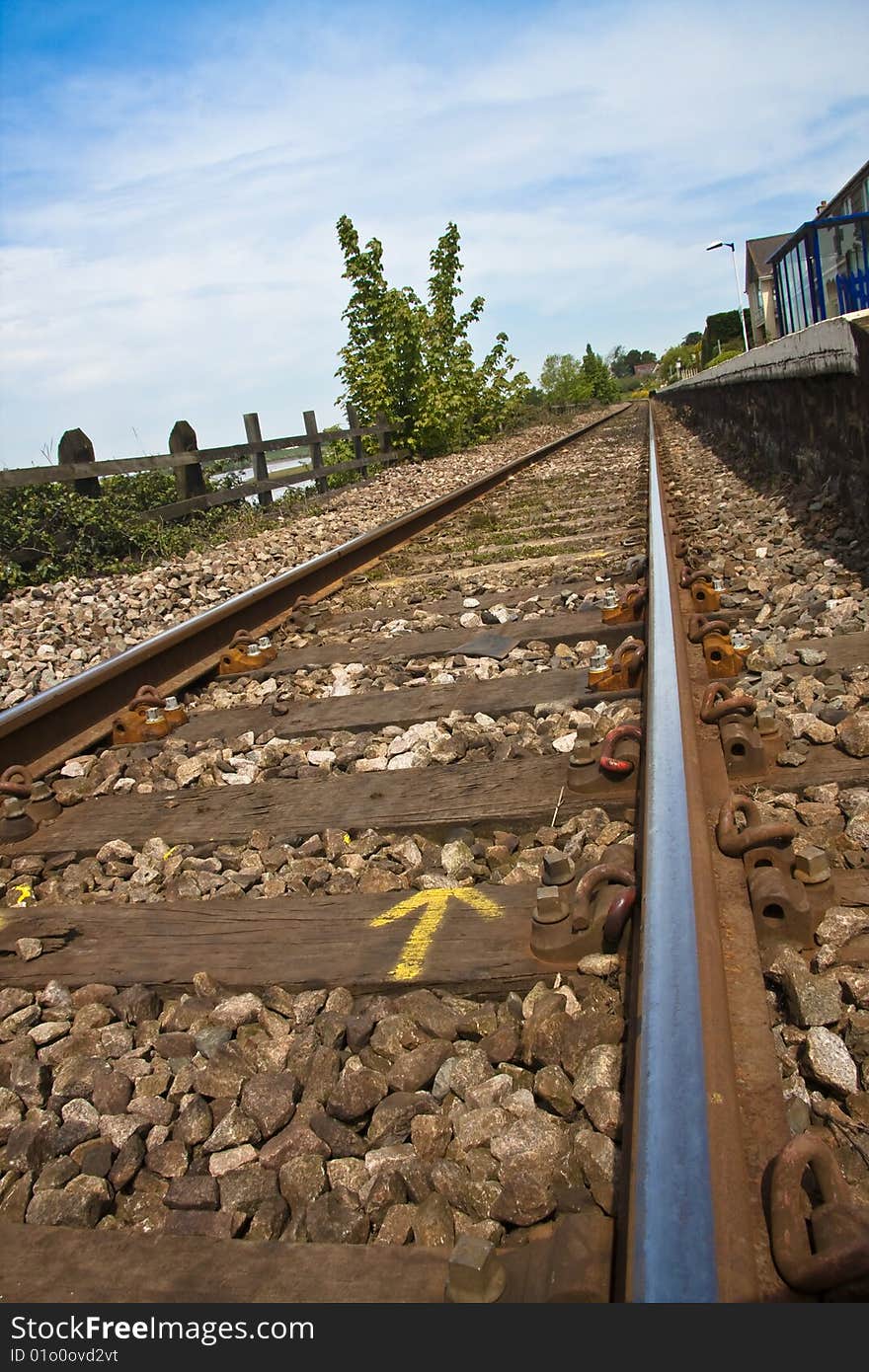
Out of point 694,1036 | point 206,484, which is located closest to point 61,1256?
point 694,1036

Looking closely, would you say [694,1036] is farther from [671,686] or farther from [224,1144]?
[671,686]

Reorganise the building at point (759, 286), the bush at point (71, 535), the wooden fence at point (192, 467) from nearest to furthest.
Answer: the bush at point (71, 535) < the wooden fence at point (192, 467) < the building at point (759, 286)

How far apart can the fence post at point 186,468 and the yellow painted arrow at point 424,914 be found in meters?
8.98

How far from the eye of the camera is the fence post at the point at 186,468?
10.4 metres

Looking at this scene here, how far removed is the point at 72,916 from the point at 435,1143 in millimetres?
1096

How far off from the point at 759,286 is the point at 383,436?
4303 centimetres

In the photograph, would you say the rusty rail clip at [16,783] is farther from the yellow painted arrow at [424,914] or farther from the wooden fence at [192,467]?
the wooden fence at [192,467]

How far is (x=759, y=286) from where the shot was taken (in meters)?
54.5

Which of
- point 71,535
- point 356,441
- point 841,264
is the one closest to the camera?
point 71,535

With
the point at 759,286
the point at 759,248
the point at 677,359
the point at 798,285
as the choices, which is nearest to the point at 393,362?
the point at 798,285

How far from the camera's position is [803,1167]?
1.07 meters

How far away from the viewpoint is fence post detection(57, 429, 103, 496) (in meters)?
8.77

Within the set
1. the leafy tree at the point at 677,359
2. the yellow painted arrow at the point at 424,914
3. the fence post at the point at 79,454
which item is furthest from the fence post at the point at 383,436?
the leafy tree at the point at 677,359

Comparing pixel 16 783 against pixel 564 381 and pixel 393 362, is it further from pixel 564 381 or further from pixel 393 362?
pixel 564 381
